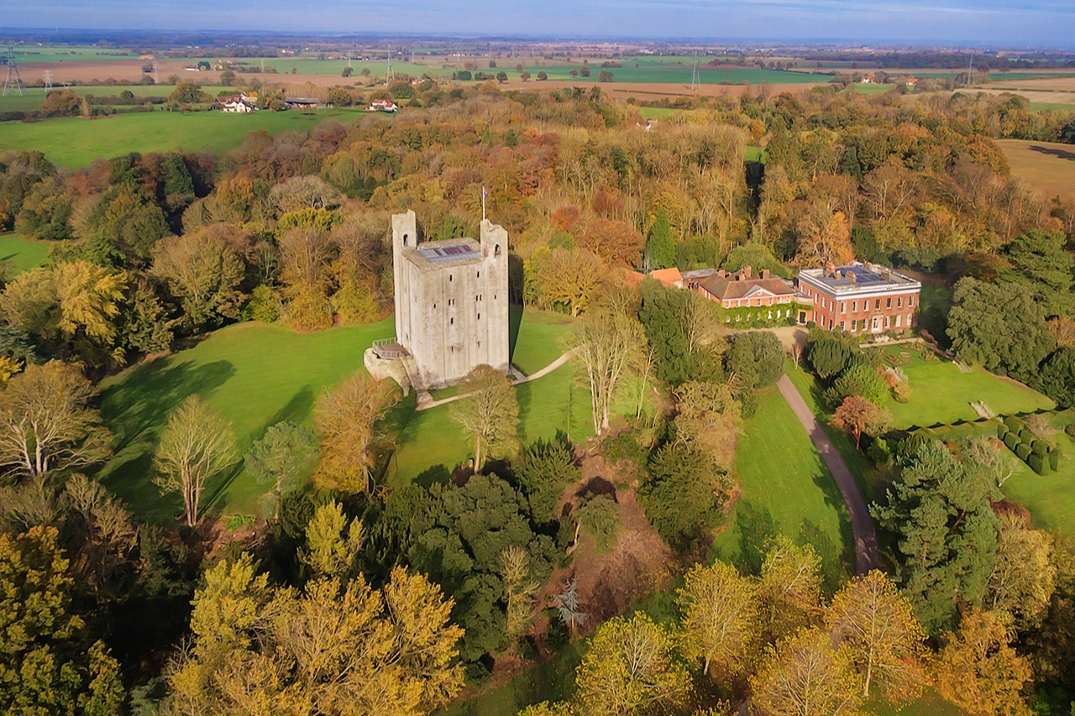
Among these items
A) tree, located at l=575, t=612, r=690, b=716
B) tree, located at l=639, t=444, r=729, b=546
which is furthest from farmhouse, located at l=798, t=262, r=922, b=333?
tree, located at l=575, t=612, r=690, b=716

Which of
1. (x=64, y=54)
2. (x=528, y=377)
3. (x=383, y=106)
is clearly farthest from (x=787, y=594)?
(x=64, y=54)

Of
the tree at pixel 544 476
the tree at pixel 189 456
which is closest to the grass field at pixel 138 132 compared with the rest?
the tree at pixel 189 456

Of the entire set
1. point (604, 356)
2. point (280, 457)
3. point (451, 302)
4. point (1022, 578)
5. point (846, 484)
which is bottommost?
point (846, 484)

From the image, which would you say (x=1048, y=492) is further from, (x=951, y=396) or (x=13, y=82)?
(x=13, y=82)

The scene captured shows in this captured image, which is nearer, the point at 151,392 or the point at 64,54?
→ the point at 151,392

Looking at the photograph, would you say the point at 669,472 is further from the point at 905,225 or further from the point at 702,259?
the point at 905,225

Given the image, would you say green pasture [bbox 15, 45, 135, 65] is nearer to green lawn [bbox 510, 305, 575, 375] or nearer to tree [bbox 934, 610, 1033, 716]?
green lawn [bbox 510, 305, 575, 375]
